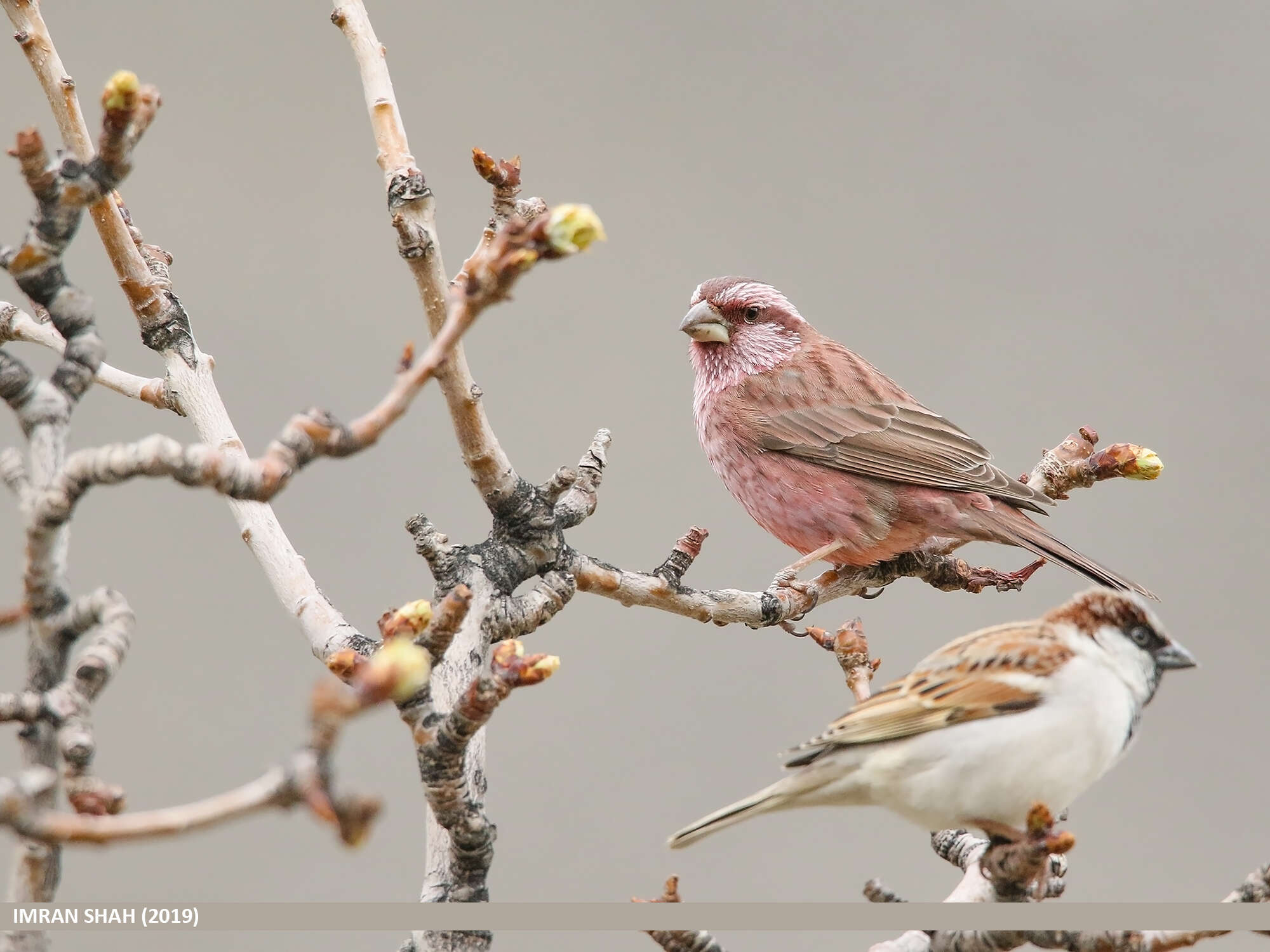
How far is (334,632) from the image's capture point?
159 cm

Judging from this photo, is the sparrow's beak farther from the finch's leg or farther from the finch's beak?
the finch's beak

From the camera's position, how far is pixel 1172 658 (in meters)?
1.09

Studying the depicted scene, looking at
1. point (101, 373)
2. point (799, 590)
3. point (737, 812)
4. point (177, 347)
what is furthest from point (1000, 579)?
point (101, 373)

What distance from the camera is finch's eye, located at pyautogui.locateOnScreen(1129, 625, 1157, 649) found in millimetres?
1103

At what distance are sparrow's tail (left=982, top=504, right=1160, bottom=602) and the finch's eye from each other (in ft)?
3.69

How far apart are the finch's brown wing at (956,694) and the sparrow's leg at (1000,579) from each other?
30.9 inches

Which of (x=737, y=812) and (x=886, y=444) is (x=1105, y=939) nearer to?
(x=737, y=812)

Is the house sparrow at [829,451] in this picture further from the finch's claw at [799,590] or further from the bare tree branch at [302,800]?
the bare tree branch at [302,800]

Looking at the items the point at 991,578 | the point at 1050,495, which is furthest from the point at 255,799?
the point at 1050,495

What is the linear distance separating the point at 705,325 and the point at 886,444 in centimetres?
54

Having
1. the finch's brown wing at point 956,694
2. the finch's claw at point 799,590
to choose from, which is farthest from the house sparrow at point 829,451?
the finch's brown wing at point 956,694

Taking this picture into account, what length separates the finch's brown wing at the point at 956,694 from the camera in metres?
1.12

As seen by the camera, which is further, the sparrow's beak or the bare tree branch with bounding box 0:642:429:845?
the sparrow's beak

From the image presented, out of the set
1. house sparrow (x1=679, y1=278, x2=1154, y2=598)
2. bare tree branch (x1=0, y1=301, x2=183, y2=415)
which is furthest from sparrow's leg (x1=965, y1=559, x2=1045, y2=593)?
bare tree branch (x1=0, y1=301, x2=183, y2=415)
